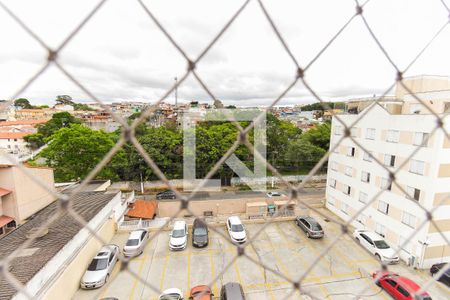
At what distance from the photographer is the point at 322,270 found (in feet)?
15.9

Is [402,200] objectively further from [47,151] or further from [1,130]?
[1,130]

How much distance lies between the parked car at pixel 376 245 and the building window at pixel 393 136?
2113mm

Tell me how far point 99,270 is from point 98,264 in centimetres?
15

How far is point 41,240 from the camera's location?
4.06 metres

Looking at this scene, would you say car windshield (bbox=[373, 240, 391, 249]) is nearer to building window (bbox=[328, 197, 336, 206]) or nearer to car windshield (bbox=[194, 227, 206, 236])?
building window (bbox=[328, 197, 336, 206])

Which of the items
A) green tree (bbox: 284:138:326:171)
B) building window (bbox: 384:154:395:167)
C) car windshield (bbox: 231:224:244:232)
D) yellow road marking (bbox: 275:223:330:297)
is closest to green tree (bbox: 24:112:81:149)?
car windshield (bbox: 231:224:244:232)

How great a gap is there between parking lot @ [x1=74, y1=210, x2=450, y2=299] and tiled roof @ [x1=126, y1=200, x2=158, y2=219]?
960 mm

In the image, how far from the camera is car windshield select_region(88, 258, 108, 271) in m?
4.55

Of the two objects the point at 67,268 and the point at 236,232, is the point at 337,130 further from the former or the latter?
the point at 67,268

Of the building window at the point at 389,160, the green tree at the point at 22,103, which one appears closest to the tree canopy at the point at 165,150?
the building window at the point at 389,160

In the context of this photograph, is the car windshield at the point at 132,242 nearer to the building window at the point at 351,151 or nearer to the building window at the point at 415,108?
the building window at the point at 351,151

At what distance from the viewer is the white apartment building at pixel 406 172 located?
454 cm

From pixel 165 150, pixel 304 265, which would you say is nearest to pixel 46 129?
pixel 165 150

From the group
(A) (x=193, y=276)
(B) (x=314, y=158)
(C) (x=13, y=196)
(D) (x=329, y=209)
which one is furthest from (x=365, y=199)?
(C) (x=13, y=196)
